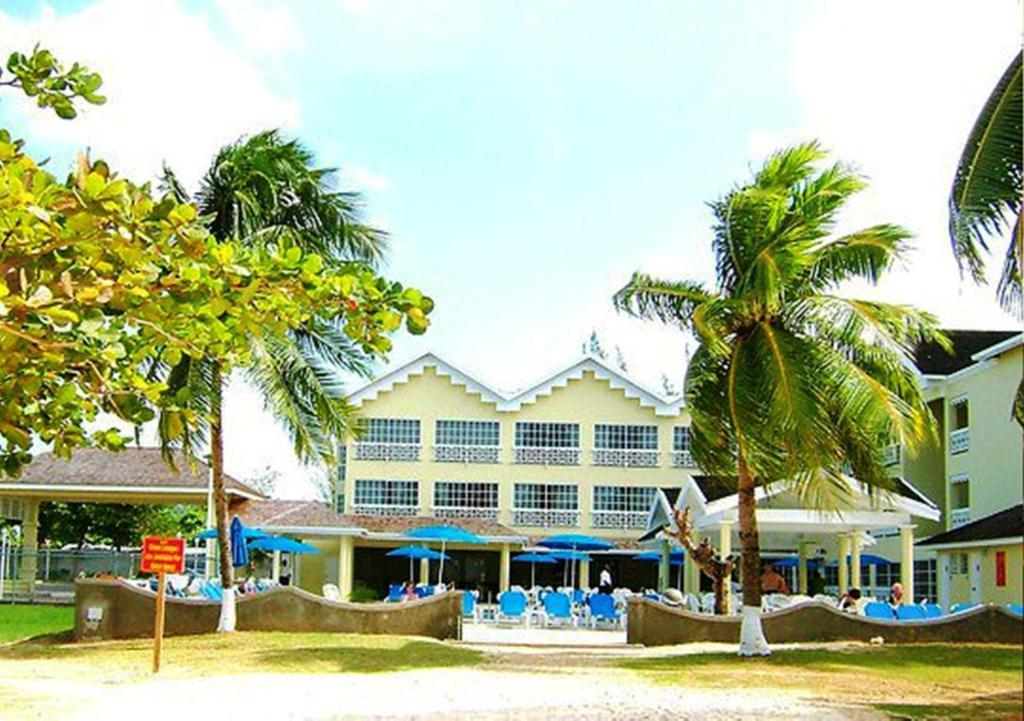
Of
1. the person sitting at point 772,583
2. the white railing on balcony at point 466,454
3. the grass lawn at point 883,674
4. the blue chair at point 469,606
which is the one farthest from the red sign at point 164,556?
the white railing on balcony at point 466,454

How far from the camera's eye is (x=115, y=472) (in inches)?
1578

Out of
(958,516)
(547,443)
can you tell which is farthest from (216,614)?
(547,443)

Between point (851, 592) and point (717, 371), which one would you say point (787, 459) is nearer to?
point (717, 371)

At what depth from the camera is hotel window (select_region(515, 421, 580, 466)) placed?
4894 cm

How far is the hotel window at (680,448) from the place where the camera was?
48.8 meters

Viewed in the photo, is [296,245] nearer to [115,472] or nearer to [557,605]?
[557,605]

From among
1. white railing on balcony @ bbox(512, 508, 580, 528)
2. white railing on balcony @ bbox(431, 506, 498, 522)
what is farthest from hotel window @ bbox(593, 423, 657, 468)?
white railing on balcony @ bbox(431, 506, 498, 522)

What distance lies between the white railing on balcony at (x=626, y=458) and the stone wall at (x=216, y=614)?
27.4m

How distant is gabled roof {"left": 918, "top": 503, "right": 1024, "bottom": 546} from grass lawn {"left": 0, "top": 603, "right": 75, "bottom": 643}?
19.2 m

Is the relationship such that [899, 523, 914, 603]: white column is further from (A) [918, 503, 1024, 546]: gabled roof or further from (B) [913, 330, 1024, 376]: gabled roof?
(B) [913, 330, 1024, 376]: gabled roof

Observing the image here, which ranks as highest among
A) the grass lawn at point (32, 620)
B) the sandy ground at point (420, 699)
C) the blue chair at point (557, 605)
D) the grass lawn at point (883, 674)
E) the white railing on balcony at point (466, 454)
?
the white railing on balcony at point (466, 454)

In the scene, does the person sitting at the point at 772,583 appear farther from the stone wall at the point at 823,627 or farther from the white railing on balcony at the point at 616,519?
the white railing on balcony at the point at 616,519

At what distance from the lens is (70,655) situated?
19.0 m

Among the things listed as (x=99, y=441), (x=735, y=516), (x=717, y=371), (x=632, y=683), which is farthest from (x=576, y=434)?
(x=99, y=441)
